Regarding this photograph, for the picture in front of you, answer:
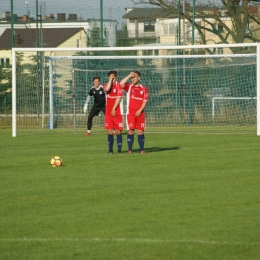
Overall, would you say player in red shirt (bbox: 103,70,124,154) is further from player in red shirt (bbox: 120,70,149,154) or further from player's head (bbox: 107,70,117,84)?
player in red shirt (bbox: 120,70,149,154)

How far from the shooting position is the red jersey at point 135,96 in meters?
15.7

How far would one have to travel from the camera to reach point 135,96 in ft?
51.6

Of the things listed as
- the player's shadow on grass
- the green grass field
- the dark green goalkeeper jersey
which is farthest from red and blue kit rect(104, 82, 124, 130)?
the dark green goalkeeper jersey

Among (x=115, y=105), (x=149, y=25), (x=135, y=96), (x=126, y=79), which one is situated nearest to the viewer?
(x=126, y=79)

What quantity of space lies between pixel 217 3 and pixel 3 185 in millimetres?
21633

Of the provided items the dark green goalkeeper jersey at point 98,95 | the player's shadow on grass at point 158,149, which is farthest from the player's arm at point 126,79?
the dark green goalkeeper jersey at point 98,95

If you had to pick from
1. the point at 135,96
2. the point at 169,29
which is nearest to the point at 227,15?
the point at 169,29

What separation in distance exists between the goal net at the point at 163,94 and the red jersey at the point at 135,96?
936 cm

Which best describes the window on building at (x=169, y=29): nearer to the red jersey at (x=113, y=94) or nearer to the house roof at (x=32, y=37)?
the house roof at (x=32, y=37)

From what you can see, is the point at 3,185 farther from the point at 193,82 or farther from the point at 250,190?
the point at 193,82

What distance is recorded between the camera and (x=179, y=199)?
381 inches

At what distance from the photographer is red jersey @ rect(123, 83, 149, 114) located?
15711 mm

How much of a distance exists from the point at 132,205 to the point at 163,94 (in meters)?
18.8

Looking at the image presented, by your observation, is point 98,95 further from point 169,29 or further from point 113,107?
point 169,29
